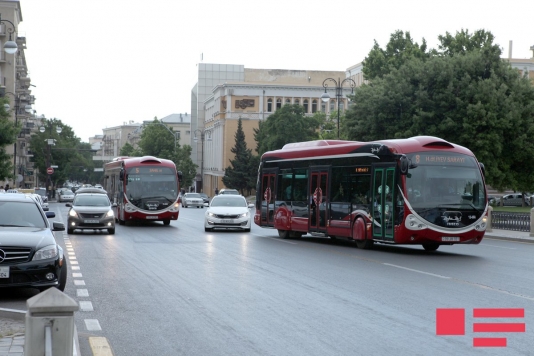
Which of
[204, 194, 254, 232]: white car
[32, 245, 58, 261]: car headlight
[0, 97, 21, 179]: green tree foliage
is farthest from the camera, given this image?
[0, 97, 21, 179]: green tree foliage

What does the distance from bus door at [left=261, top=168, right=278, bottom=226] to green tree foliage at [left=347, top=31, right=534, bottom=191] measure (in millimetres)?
16624

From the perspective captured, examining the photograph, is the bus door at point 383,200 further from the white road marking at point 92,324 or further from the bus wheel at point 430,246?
the white road marking at point 92,324

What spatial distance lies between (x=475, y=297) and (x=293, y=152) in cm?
1785

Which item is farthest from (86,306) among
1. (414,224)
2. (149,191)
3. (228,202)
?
(149,191)

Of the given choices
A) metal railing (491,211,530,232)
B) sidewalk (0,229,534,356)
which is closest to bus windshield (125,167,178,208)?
metal railing (491,211,530,232)

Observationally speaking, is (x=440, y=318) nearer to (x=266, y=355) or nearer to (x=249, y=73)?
(x=266, y=355)

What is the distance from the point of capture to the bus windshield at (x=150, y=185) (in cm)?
3962

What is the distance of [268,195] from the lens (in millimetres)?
32781

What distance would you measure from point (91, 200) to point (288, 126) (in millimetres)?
68136

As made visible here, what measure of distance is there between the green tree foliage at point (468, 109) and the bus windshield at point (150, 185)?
1445 centimetres

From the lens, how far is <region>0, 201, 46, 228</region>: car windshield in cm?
1438

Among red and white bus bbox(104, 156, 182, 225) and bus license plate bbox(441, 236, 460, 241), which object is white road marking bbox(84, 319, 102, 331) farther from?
red and white bus bbox(104, 156, 182, 225)

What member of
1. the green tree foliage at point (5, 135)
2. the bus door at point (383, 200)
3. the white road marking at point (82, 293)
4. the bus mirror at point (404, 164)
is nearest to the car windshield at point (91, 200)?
the bus door at point (383, 200)

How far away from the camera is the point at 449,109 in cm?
4866
